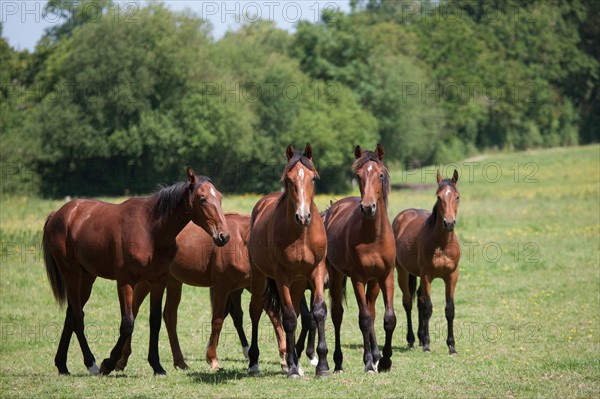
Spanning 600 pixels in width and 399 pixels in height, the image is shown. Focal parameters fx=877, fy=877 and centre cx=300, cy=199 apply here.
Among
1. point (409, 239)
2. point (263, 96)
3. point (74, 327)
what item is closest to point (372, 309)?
point (409, 239)

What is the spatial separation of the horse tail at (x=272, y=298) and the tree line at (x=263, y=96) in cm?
4175

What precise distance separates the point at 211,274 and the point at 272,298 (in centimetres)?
110

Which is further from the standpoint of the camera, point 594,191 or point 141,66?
point 141,66

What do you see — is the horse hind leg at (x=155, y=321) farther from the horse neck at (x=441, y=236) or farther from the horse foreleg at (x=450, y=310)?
the horse neck at (x=441, y=236)

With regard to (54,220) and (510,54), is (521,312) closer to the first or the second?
(54,220)

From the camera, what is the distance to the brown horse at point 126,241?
10.6 metres

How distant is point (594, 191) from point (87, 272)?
→ 37095 millimetres

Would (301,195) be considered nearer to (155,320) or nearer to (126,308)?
(126,308)

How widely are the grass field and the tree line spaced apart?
20.7 metres

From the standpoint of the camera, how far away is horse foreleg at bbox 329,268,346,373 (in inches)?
444

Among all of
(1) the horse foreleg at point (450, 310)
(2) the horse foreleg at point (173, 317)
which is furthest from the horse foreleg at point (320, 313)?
(1) the horse foreleg at point (450, 310)

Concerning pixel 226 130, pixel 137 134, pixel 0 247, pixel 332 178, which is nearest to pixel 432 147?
pixel 332 178

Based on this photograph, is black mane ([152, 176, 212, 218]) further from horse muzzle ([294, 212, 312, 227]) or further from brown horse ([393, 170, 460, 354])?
brown horse ([393, 170, 460, 354])

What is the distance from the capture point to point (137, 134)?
2117 inches
